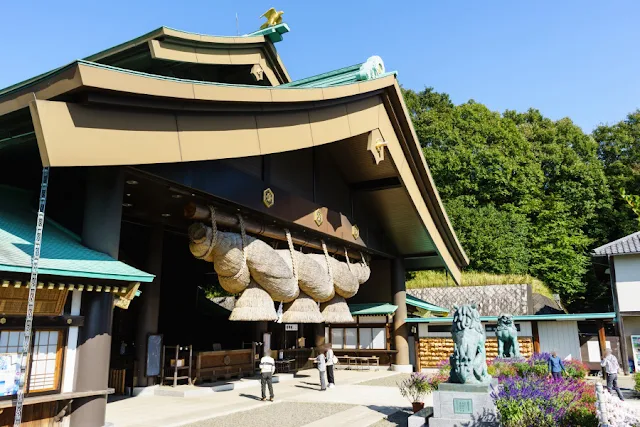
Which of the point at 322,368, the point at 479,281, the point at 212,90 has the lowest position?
the point at 322,368

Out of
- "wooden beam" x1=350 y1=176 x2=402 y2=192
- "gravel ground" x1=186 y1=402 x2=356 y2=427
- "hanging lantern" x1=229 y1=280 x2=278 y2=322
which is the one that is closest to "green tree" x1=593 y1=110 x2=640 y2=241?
"wooden beam" x1=350 y1=176 x2=402 y2=192

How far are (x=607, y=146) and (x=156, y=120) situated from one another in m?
51.2

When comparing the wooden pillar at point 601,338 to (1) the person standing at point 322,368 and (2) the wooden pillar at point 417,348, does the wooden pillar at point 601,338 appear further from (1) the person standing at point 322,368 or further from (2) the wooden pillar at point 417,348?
(1) the person standing at point 322,368

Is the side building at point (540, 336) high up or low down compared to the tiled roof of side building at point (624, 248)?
down

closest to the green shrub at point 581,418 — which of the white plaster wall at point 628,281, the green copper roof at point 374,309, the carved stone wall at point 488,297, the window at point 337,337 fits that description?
the green copper roof at point 374,309

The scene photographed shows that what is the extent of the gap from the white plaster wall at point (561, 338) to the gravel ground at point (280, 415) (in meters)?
12.6

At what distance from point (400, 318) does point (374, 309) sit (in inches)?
53.6

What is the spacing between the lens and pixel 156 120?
789 cm

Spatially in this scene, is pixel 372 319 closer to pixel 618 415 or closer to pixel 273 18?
pixel 273 18

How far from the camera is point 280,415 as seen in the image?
1116 centimetres

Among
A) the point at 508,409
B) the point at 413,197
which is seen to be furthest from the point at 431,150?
the point at 508,409

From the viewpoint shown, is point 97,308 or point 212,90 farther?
point 97,308

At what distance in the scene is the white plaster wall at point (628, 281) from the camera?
77.6 ft

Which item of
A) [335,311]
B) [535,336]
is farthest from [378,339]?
[335,311]
